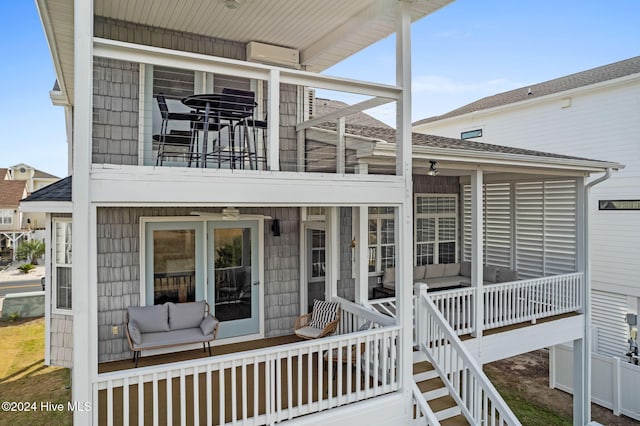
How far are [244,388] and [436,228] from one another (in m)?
7.27

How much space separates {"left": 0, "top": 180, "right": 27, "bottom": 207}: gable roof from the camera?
90.8 ft

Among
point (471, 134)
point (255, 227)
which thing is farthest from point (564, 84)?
point (255, 227)

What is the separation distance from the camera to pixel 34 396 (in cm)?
805

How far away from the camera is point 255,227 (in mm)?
7094

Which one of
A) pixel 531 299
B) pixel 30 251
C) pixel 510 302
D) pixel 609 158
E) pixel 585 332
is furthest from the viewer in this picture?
pixel 30 251

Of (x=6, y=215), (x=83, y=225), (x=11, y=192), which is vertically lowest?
(x=6, y=215)

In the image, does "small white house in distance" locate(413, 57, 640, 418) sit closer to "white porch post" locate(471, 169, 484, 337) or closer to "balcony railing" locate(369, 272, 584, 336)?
"balcony railing" locate(369, 272, 584, 336)

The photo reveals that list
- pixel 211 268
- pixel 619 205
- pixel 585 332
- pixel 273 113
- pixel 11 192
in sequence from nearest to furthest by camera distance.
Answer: pixel 273 113 < pixel 211 268 < pixel 585 332 < pixel 619 205 < pixel 11 192

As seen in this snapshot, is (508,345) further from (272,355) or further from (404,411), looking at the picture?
(272,355)

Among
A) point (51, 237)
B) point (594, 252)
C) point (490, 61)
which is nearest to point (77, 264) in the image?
point (51, 237)

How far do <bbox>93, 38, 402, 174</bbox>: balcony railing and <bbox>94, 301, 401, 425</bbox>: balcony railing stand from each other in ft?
6.95

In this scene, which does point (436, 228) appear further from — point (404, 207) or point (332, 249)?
point (404, 207)

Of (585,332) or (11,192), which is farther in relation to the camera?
(11,192)

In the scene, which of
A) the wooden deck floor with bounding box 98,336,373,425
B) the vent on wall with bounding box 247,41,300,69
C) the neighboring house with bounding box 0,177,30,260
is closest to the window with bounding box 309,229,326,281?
the wooden deck floor with bounding box 98,336,373,425
